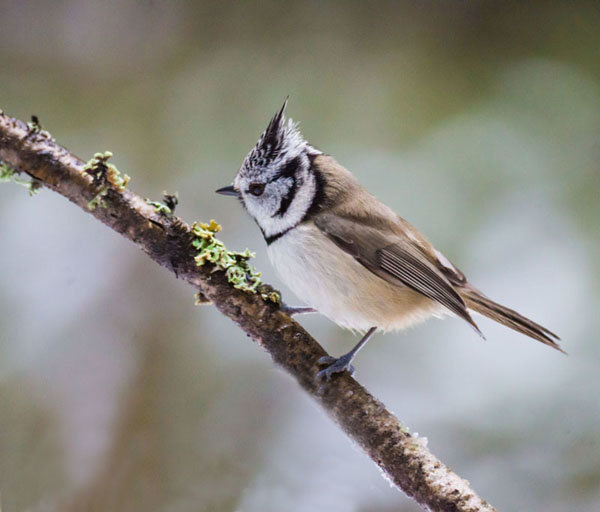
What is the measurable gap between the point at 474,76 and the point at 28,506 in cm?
250

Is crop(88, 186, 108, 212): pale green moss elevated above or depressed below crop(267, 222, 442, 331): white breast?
below

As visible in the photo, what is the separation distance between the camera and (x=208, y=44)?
2.98 m

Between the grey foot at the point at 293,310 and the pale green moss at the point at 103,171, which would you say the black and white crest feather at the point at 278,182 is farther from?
the pale green moss at the point at 103,171

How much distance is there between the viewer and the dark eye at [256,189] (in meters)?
1.87

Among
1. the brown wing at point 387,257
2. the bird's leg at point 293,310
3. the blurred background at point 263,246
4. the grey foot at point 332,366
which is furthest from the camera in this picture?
the blurred background at point 263,246

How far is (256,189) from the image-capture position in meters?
1.88

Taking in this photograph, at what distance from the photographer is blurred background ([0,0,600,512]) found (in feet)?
7.11

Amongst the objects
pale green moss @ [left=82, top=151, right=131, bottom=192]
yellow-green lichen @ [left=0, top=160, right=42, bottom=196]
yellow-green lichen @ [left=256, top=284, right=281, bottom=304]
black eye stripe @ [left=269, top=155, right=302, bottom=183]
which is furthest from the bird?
yellow-green lichen @ [left=0, top=160, right=42, bottom=196]

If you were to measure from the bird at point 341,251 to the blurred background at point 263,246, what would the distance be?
430 millimetres

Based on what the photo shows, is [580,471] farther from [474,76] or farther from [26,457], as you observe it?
[26,457]

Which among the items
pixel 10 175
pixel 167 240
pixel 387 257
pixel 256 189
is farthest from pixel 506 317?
pixel 10 175

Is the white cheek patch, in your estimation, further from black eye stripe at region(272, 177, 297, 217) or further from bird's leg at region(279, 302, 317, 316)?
bird's leg at region(279, 302, 317, 316)

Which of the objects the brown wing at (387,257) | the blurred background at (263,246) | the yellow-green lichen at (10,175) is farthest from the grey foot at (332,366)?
the yellow-green lichen at (10,175)

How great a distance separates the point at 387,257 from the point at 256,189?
1.46ft
